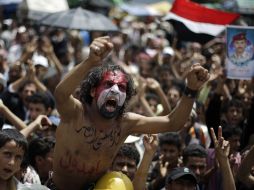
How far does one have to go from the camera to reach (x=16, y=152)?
4992 mm

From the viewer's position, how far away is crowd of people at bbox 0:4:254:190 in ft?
16.6

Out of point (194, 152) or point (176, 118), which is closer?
point (176, 118)

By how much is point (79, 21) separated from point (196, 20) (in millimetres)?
1642

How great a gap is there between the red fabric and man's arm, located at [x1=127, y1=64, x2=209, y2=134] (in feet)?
15.4

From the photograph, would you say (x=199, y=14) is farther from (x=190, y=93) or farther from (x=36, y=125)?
(x=190, y=93)

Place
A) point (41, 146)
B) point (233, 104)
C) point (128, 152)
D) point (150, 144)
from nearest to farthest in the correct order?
point (150, 144), point (128, 152), point (41, 146), point (233, 104)

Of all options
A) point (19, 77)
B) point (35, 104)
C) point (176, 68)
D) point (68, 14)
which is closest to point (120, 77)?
point (35, 104)

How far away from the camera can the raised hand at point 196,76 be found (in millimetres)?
5070

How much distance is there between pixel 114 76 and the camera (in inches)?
206

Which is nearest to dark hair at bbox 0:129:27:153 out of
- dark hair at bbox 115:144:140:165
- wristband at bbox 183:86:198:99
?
wristband at bbox 183:86:198:99

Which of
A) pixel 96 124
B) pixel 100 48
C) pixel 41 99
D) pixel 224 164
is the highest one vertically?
pixel 100 48

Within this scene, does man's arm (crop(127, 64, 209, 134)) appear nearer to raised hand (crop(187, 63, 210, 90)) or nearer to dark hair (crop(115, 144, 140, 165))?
raised hand (crop(187, 63, 210, 90))

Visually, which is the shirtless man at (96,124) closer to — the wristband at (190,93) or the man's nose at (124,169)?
the wristband at (190,93)

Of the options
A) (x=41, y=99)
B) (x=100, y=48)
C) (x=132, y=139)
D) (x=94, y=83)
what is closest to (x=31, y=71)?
(x=41, y=99)
